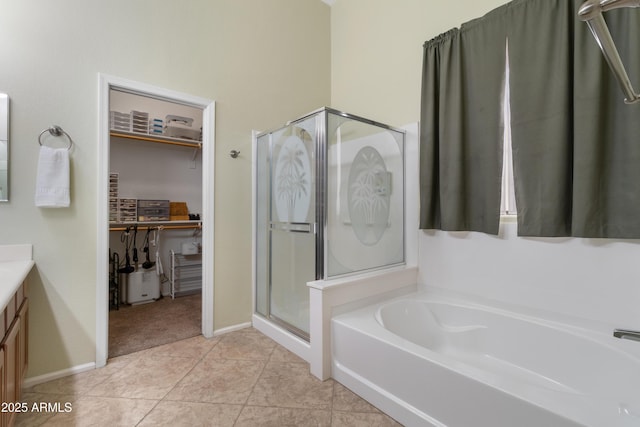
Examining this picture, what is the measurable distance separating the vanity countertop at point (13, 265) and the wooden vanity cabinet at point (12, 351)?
8 cm

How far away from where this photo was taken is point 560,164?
63.1 inches

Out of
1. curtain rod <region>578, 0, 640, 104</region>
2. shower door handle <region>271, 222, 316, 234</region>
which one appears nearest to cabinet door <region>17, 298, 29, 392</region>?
shower door handle <region>271, 222, 316, 234</region>

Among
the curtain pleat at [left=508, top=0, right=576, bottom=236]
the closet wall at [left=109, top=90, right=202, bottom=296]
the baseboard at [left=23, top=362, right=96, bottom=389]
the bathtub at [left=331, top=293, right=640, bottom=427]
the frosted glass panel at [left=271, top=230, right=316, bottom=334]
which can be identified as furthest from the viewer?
the closet wall at [left=109, top=90, right=202, bottom=296]

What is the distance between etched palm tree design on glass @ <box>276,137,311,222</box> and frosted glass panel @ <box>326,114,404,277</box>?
237 millimetres

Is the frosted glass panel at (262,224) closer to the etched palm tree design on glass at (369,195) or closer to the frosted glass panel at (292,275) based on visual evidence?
the frosted glass panel at (292,275)

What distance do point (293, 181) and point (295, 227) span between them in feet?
1.16

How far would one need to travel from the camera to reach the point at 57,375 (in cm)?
183

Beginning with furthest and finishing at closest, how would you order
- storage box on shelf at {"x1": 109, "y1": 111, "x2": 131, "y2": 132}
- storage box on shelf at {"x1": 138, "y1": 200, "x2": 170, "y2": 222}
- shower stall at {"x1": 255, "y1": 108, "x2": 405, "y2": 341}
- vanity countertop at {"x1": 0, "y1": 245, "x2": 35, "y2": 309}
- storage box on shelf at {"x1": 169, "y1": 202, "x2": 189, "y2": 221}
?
storage box on shelf at {"x1": 169, "y1": 202, "x2": 189, "y2": 221} → storage box on shelf at {"x1": 138, "y1": 200, "x2": 170, "y2": 222} → storage box on shelf at {"x1": 109, "y1": 111, "x2": 131, "y2": 132} → shower stall at {"x1": 255, "y1": 108, "x2": 405, "y2": 341} → vanity countertop at {"x1": 0, "y1": 245, "x2": 35, "y2": 309}

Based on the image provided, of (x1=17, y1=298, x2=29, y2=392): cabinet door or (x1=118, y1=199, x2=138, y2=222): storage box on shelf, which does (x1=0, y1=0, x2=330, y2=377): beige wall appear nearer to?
(x1=17, y1=298, x2=29, y2=392): cabinet door

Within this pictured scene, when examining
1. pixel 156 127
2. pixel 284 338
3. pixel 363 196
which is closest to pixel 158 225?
pixel 156 127

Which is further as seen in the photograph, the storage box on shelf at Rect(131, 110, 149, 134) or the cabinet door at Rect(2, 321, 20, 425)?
the storage box on shelf at Rect(131, 110, 149, 134)

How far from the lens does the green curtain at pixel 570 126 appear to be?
1425 millimetres

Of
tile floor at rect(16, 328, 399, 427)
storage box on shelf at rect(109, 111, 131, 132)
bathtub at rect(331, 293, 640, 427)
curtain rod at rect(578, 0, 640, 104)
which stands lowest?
tile floor at rect(16, 328, 399, 427)

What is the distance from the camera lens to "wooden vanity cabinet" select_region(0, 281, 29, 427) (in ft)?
3.68
